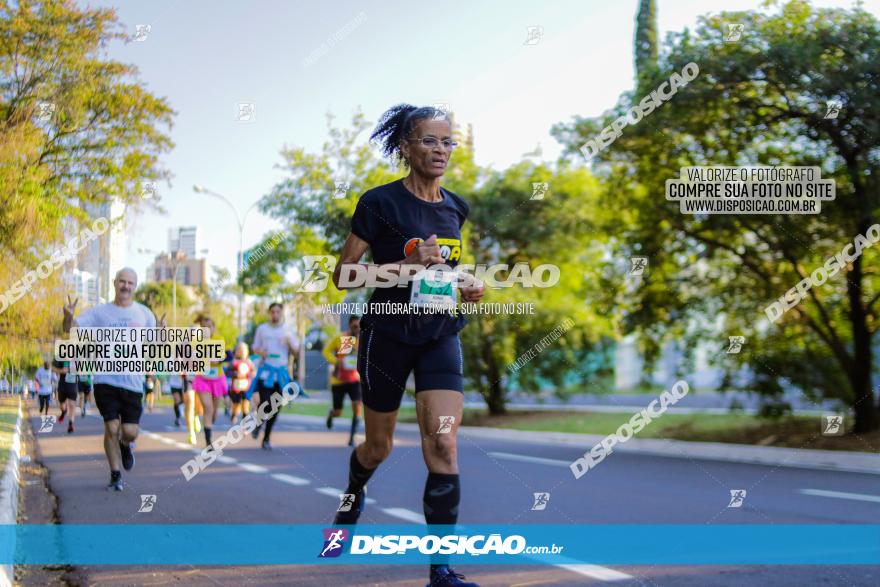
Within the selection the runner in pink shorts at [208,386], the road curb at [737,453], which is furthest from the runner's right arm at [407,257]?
the runner in pink shorts at [208,386]

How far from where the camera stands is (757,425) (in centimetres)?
1528

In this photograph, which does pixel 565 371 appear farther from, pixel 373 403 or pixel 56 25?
pixel 373 403

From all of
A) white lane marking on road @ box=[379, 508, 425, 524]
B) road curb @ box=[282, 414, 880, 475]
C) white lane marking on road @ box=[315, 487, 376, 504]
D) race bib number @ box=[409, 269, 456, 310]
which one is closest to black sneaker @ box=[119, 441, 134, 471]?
white lane marking on road @ box=[315, 487, 376, 504]

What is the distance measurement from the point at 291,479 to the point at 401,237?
562 centimetres

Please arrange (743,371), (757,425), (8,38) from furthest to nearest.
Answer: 1. (757,425)
2. (743,371)
3. (8,38)

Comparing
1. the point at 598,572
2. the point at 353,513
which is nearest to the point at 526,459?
the point at 598,572

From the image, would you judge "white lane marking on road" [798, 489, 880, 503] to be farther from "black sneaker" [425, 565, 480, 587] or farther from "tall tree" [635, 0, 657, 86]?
"tall tree" [635, 0, 657, 86]

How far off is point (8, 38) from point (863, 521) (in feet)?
35.7

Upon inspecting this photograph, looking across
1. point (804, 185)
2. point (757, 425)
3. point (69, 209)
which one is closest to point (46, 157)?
point (69, 209)

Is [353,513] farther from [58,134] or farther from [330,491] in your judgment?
[58,134]

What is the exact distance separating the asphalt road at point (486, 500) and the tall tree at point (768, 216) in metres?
2.69

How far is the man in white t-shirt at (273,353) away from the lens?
1215cm

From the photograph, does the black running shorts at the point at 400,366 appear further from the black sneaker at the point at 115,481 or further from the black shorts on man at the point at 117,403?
the black sneaker at the point at 115,481

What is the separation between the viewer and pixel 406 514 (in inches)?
262
